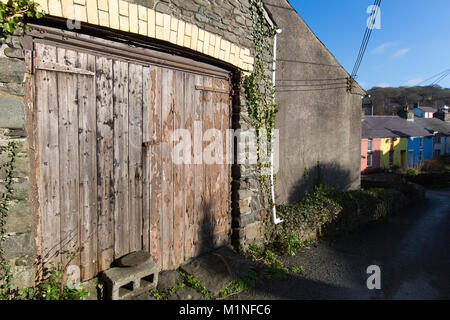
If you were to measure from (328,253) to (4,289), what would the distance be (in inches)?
183

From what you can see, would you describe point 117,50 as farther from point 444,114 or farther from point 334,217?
point 444,114

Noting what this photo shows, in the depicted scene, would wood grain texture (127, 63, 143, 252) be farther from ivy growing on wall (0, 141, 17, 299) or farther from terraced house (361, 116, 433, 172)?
terraced house (361, 116, 433, 172)

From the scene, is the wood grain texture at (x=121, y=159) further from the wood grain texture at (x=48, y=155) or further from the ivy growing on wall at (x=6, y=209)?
the ivy growing on wall at (x=6, y=209)

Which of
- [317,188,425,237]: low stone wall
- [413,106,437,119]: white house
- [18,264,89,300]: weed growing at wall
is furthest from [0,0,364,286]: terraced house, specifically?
[413,106,437,119]: white house

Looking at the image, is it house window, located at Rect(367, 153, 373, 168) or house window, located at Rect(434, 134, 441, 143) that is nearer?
house window, located at Rect(367, 153, 373, 168)

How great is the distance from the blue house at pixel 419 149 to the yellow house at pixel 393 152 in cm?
68

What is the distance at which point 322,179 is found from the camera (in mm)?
7797

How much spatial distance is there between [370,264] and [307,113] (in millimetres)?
3729

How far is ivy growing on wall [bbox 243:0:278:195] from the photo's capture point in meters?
4.46

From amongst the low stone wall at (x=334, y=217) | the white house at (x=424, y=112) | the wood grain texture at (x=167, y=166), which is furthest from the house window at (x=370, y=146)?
the wood grain texture at (x=167, y=166)

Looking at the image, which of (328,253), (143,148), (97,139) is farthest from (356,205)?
(97,139)

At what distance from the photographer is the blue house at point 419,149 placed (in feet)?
84.7

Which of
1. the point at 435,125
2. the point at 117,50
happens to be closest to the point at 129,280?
the point at 117,50
